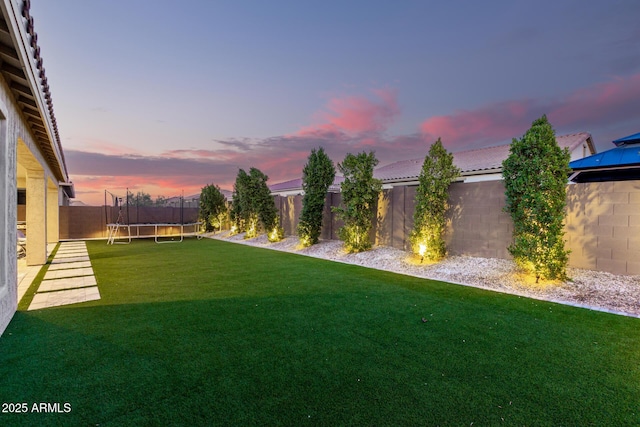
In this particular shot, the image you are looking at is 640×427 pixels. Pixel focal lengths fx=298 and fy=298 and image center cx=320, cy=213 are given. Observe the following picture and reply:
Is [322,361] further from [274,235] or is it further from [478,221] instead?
[274,235]

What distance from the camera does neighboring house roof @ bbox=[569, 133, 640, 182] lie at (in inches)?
249

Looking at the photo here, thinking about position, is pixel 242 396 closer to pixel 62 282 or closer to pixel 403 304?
pixel 403 304

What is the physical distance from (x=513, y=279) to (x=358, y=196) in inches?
176

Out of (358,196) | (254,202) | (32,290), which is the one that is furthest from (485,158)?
(32,290)

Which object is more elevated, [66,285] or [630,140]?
[630,140]

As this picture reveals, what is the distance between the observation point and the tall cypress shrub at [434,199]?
727 centimetres

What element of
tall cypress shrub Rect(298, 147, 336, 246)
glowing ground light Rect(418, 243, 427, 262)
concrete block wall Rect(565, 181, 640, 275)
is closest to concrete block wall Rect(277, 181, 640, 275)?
concrete block wall Rect(565, 181, 640, 275)

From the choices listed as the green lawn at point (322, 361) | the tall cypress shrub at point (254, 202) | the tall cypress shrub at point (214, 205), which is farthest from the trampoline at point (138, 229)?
→ the green lawn at point (322, 361)

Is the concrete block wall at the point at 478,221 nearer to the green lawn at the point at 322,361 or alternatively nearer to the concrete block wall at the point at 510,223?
the concrete block wall at the point at 510,223

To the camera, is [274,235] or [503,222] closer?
[503,222]

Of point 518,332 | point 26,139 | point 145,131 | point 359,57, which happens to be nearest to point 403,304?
point 518,332

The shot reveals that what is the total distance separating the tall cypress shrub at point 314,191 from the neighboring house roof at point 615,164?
6.80 meters

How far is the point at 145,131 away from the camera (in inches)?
585

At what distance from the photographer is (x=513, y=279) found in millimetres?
5762
